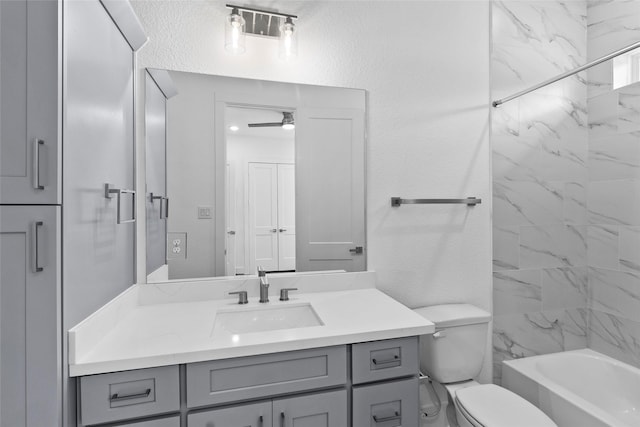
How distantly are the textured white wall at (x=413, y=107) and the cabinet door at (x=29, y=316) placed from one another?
1049mm

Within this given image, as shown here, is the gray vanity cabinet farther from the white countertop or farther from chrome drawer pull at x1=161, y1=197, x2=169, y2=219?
chrome drawer pull at x1=161, y1=197, x2=169, y2=219

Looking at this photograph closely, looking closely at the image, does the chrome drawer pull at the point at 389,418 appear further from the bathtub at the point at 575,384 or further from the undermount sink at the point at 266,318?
the bathtub at the point at 575,384

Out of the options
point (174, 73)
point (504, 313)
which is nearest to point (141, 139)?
point (174, 73)

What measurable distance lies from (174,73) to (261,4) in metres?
0.55

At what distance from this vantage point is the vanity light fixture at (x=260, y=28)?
1624 mm

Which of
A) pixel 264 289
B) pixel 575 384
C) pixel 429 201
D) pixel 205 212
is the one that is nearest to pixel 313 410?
pixel 264 289

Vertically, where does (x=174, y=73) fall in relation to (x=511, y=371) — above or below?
above

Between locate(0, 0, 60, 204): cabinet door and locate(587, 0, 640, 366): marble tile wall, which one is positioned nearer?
locate(0, 0, 60, 204): cabinet door

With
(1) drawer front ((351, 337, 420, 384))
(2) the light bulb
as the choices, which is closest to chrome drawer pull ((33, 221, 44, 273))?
(1) drawer front ((351, 337, 420, 384))

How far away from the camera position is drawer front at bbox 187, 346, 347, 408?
1.10m

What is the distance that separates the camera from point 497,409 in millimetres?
1482

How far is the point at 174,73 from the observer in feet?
5.27

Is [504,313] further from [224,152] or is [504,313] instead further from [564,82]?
[224,152]

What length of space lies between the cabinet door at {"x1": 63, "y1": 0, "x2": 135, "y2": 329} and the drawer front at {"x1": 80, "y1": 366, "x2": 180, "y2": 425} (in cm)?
21
